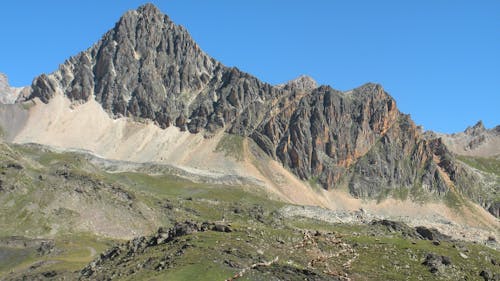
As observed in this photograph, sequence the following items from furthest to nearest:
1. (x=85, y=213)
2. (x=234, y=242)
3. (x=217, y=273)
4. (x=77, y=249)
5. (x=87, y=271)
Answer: (x=85, y=213), (x=77, y=249), (x=87, y=271), (x=234, y=242), (x=217, y=273)

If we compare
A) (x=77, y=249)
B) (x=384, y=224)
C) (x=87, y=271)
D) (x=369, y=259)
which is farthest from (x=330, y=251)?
(x=384, y=224)

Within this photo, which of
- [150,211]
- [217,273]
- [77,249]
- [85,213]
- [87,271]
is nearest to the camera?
[217,273]

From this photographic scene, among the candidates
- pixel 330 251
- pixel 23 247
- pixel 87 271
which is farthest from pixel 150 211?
pixel 330 251

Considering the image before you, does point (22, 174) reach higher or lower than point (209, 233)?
higher

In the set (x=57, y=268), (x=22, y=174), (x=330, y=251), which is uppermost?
(x=22, y=174)

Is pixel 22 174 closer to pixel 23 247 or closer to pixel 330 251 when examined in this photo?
pixel 23 247

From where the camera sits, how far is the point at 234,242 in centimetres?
7588

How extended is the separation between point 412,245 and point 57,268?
5334 cm

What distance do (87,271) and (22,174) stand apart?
85430 mm

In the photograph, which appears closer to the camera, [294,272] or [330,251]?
[294,272]

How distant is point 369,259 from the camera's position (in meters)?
79.4

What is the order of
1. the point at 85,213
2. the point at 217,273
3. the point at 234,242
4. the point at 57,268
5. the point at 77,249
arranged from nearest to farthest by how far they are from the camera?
the point at 217,273
the point at 234,242
the point at 57,268
the point at 77,249
the point at 85,213

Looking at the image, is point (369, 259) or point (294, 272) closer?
point (294, 272)

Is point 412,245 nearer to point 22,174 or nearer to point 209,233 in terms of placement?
point 209,233
